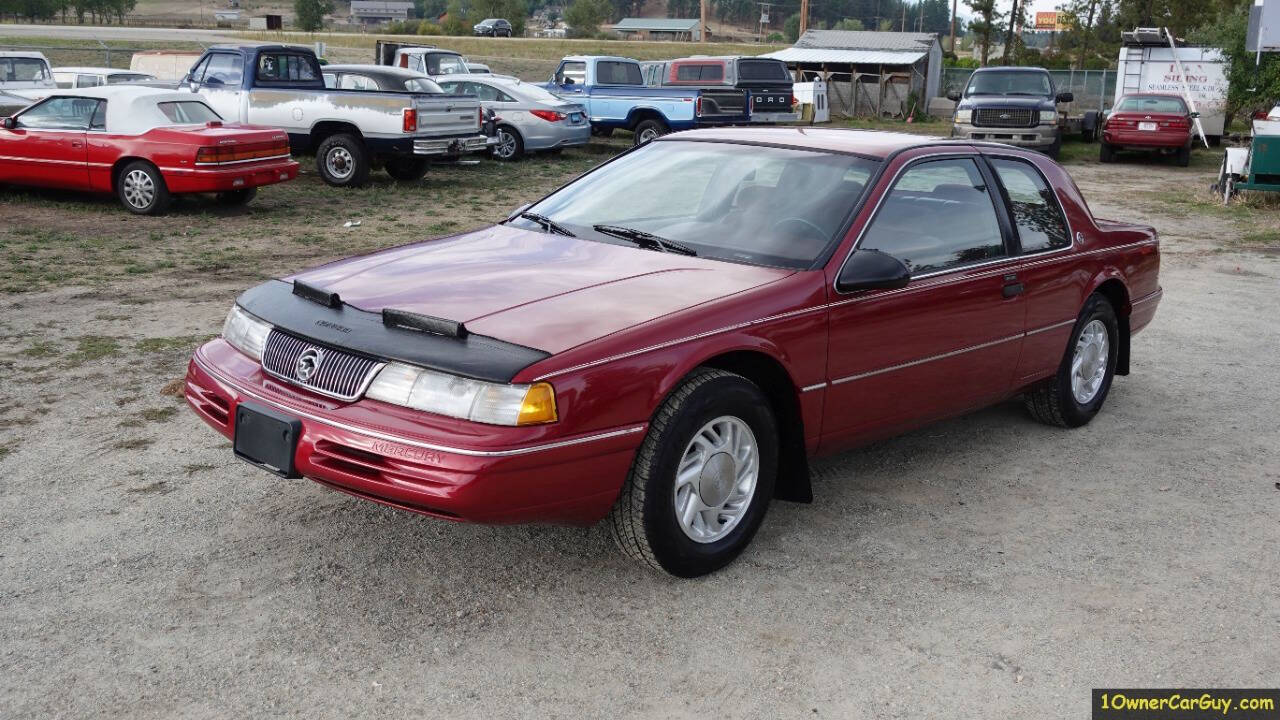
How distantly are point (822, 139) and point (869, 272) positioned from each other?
1.05 meters

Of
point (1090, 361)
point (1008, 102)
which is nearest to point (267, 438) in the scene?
point (1090, 361)

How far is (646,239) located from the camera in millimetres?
4781

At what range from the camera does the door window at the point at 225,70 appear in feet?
52.2

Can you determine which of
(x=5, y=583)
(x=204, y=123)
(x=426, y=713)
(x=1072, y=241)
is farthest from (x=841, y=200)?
(x=204, y=123)

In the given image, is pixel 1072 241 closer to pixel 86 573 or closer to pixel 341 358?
pixel 341 358

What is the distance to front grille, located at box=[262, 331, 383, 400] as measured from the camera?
148 inches

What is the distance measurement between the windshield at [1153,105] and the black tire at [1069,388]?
20.4 meters

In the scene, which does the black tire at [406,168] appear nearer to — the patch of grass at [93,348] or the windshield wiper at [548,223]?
the patch of grass at [93,348]

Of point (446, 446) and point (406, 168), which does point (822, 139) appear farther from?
point (406, 168)

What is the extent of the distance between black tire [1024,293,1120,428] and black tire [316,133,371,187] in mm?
11819

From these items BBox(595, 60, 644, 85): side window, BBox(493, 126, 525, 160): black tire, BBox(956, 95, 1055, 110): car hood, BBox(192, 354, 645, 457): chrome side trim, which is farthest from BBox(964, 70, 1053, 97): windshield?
BBox(192, 354, 645, 457): chrome side trim

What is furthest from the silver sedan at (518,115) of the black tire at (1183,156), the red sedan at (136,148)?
the black tire at (1183,156)

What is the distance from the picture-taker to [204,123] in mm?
13109

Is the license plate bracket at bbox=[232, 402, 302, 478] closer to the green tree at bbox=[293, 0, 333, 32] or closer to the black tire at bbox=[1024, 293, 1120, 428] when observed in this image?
the black tire at bbox=[1024, 293, 1120, 428]
